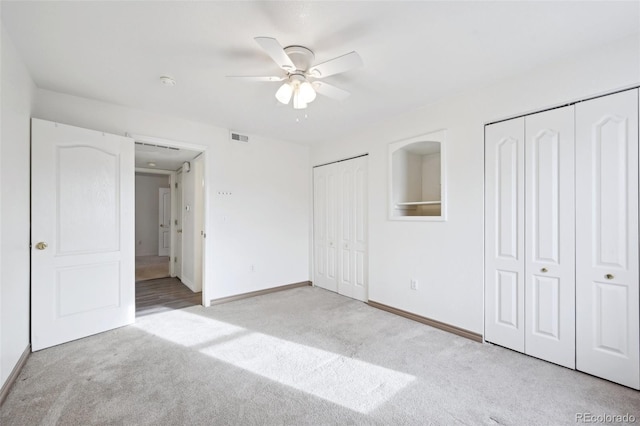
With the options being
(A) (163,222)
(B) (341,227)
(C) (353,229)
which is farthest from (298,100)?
(A) (163,222)

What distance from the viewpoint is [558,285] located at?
2352mm

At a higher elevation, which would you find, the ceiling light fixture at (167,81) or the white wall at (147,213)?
the ceiling light fixture at (167,81)

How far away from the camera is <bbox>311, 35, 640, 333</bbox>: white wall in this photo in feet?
7.23

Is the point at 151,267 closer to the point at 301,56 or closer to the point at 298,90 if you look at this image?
the point at 298,90

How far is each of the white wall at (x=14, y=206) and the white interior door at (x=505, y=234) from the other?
3.91 m

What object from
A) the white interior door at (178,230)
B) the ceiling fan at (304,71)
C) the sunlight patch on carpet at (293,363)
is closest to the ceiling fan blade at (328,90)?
the ceiling fan at (304,71)

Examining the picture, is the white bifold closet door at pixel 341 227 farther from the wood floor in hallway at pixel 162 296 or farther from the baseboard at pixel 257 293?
the wood floor in hallway at pixel 162 296

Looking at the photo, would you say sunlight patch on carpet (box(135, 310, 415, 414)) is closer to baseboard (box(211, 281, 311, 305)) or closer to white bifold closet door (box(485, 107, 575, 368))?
baseboard (box(211, 281, 311, 305))

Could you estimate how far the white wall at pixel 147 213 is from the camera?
8039mm

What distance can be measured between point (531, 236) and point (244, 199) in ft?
11.7

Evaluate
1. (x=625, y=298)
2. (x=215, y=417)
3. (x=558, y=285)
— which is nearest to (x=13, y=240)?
(x=215, y=417)

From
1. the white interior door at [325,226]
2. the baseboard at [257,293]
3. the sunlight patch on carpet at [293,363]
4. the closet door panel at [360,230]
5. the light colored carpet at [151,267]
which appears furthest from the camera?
the light colored carpet at [151,267]

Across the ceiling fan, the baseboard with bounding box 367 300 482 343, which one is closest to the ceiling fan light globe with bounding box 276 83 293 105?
the ceiling fan

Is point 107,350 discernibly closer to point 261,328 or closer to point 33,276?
point 33,276
